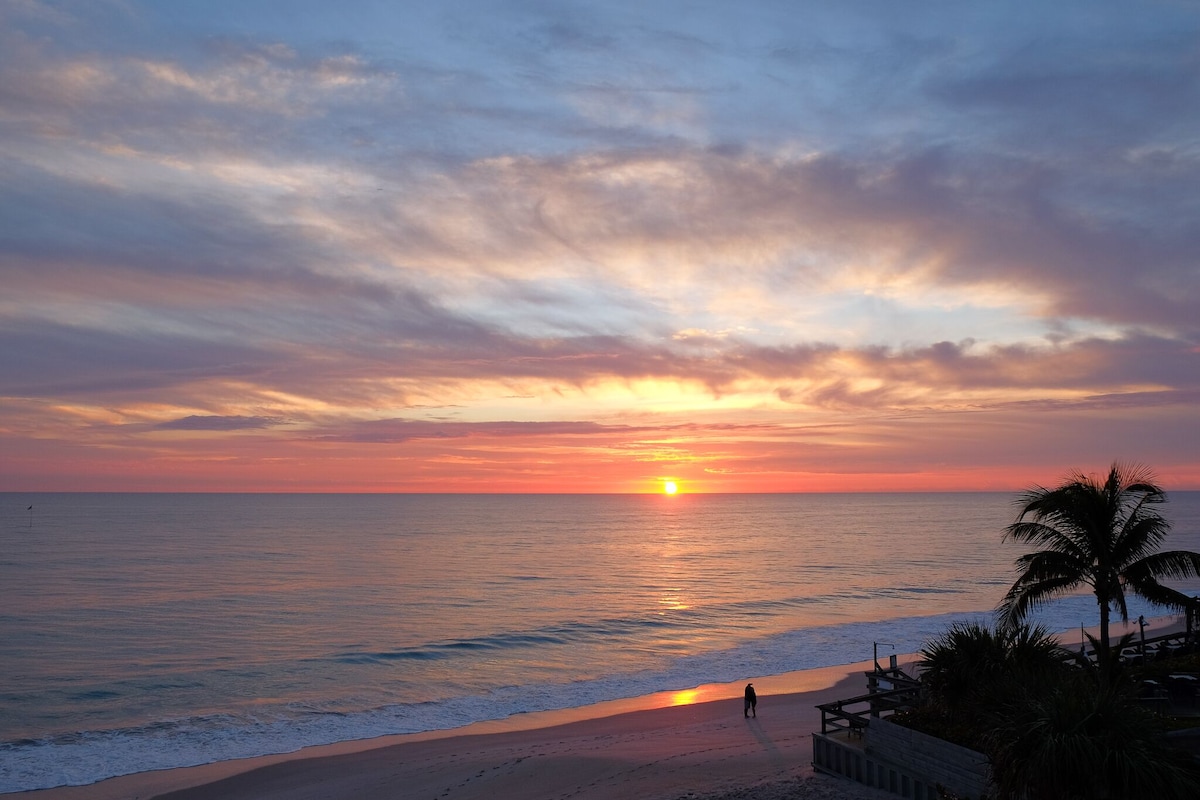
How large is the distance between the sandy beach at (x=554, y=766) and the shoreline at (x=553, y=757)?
4 centimetres

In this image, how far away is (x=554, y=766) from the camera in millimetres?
25391

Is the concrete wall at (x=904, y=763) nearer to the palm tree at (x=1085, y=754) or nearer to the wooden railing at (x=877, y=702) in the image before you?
the wooden railing at (x=877, y=702)

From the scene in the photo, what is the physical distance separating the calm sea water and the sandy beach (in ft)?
6.59

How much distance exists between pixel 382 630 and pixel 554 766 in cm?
2922

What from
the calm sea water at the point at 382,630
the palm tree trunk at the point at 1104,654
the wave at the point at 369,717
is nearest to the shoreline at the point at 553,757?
the wave at the point at 369,717

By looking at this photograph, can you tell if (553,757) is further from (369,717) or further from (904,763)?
(904,763)

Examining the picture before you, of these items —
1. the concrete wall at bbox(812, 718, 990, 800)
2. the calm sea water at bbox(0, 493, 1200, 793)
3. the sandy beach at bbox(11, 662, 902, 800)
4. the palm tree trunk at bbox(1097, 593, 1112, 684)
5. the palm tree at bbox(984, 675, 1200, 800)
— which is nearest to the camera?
the palm tree at bbox(984, 675, 1200, 800)

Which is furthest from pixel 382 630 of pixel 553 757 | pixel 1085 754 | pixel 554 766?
pixel 1085 754

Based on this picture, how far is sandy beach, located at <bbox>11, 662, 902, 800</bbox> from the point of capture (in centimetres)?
2292

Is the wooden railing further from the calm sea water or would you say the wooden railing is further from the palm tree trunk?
the calm sea water

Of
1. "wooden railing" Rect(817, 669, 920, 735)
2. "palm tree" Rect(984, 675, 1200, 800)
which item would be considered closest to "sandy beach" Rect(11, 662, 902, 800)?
"wooden railing" Rect(817, 669, 920, 735)

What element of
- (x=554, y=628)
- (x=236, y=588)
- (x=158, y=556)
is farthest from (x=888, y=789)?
A: (x=158, y=556)

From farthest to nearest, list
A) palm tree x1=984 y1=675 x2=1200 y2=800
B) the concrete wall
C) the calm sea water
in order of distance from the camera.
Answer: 1. the calm sea water
2. the concrete wall
3. palm tree x1=984 y1=675 x2=1200 y2=800

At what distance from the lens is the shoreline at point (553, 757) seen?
23562 mm
